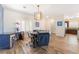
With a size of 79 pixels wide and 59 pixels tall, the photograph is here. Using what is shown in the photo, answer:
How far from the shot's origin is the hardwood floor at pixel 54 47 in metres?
2.77

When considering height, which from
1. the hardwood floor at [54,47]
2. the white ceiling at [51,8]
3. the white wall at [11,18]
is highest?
the white ceiling at [51,8]

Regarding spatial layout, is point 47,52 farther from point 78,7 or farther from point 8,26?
point 78,7

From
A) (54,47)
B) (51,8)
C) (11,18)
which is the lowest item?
(54,47)

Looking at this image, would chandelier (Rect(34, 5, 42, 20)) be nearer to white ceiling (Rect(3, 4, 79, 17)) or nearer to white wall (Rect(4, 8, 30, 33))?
white ceiling (Rect(3, 4, 79, 17))

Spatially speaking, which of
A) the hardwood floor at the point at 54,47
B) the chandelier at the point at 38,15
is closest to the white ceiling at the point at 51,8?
the chandelier at the point at 38,15

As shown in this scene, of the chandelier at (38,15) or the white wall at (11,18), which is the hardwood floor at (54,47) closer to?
the white wall at (11,18)

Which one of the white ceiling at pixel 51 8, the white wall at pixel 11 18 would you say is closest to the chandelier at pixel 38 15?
the white ceiling at pixel 51 8

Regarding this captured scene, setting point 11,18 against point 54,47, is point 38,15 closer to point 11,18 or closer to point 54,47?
point 11,18

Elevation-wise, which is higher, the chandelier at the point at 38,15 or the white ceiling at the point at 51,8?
the white ceiling at the point at 51,8

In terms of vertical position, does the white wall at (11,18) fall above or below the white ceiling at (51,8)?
below

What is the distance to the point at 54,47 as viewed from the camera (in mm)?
2795

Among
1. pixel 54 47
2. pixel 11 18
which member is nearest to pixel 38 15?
pixel 11 18

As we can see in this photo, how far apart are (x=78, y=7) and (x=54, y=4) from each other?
581mm
